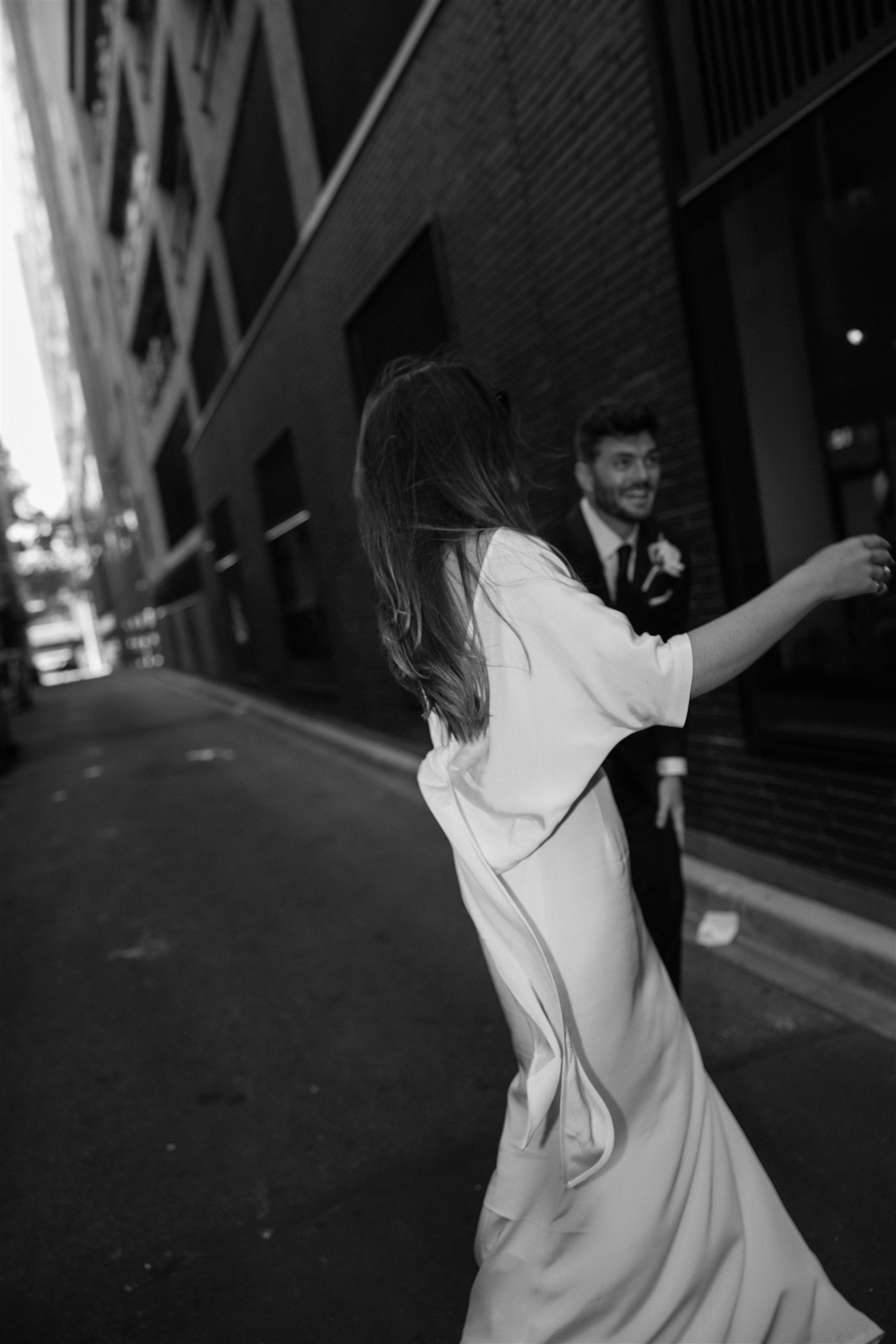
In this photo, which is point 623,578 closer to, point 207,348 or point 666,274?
point 666,274

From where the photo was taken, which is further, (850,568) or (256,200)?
(256,200)

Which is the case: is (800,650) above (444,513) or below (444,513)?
below

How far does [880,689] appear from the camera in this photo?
4.68 meters

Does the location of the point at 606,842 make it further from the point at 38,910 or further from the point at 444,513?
the point at 38,910

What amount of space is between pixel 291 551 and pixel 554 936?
46.8ft

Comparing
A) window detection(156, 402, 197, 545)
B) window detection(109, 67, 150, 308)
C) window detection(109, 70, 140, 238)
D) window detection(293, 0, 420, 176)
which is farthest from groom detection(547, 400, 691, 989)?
window detection(156, 402, 197, 545)

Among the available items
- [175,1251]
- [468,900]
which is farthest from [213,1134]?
[468,900]

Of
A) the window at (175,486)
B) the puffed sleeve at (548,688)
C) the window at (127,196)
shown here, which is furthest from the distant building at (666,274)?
the window at (175,486)

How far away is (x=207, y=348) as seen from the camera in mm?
21312

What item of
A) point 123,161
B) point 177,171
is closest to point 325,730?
point 177,171

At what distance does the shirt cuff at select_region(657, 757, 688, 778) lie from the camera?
3.10 metres

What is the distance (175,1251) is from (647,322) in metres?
4.49

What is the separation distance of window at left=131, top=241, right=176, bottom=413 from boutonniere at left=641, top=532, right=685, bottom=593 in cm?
2502

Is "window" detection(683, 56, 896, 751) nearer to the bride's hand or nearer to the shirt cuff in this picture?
the shirt cuff
